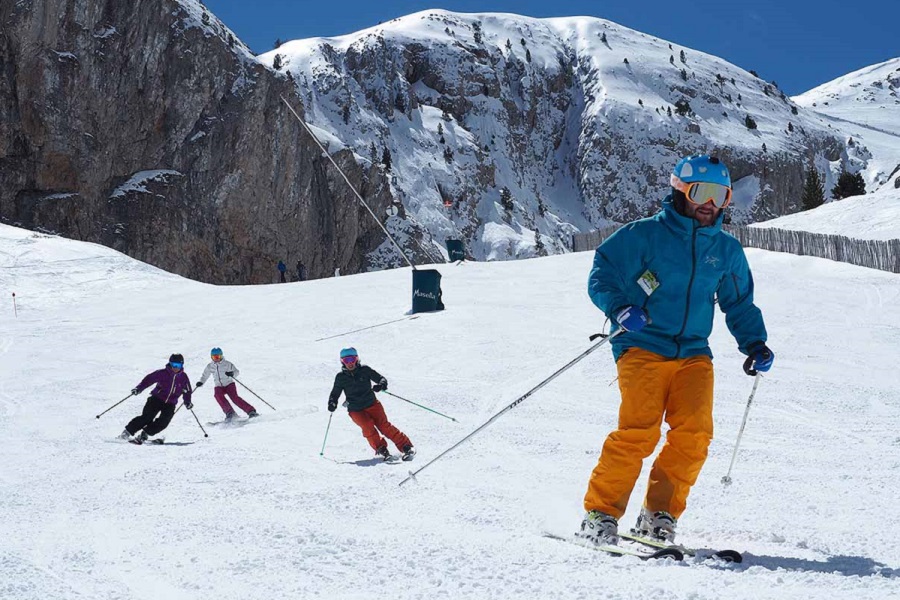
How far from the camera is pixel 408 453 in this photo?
7.83m

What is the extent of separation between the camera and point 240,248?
216 ft

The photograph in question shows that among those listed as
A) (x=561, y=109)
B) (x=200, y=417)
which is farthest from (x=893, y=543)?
(x=561, y=109)

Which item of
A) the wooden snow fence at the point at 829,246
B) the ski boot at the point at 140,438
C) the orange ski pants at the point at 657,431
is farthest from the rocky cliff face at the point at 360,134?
the orange ski pants at the point at 657,431

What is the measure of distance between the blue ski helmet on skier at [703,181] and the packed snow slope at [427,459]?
5.41 feet

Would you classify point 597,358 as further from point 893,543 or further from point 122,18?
point 122,18

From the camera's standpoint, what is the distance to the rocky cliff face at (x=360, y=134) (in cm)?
5847

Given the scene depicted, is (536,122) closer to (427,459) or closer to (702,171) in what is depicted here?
(427,459)

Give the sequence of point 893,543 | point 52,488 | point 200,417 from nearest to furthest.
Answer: point 893,543 → point 52,488 → point 200,417

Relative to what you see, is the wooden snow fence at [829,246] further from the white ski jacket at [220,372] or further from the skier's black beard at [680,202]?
the skier's black beard at [680,202]

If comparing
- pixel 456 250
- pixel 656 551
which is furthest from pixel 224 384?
pixel 456 250

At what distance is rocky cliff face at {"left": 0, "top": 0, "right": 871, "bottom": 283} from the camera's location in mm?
58469

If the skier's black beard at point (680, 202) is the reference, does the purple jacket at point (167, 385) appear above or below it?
below

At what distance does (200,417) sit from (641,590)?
923 cm

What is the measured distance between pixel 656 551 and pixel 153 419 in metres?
7.74
